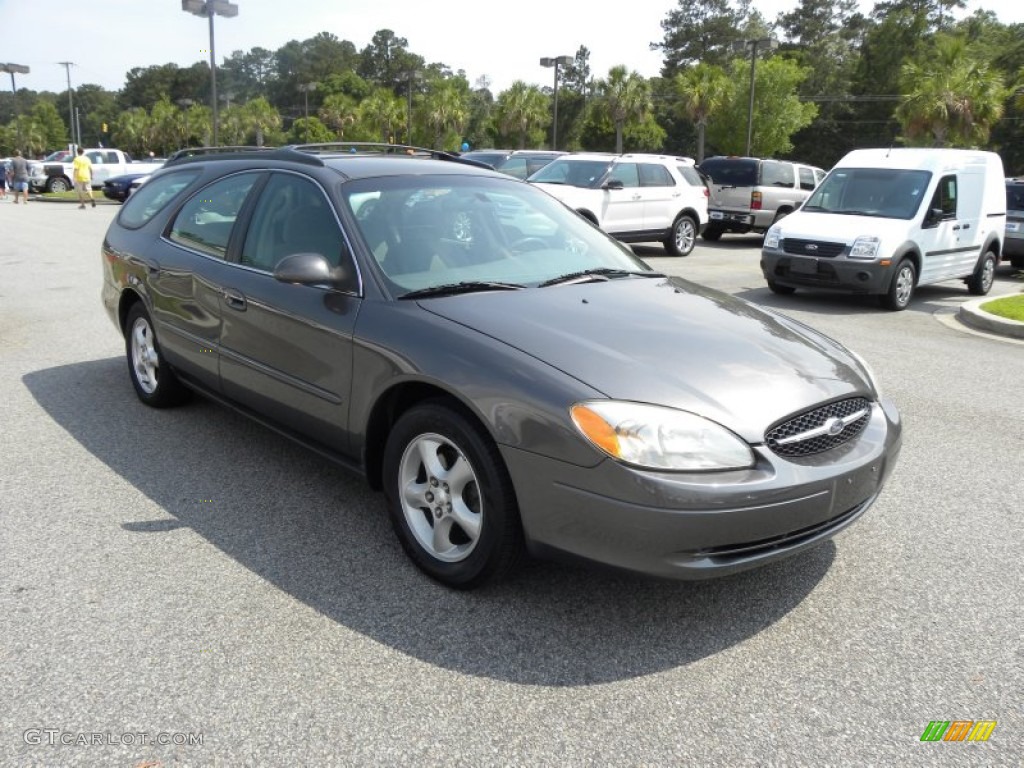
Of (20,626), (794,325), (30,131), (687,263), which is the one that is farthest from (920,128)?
(30,131)

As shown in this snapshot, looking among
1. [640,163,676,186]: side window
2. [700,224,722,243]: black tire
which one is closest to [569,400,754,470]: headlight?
[640,163,676,186]: side window

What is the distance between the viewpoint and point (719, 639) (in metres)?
3.04

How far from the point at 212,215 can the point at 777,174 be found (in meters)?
17.1

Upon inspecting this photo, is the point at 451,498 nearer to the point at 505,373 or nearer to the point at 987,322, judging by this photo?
the point at 505,373

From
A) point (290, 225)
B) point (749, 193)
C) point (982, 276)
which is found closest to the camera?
point (290, 225)

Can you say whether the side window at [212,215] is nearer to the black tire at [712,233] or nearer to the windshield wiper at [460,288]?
the windshield wiper at [460,288]

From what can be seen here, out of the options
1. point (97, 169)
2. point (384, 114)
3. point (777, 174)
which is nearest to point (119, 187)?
point (97, 169)

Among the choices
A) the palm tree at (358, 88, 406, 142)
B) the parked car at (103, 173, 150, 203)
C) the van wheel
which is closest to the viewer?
the van wheel

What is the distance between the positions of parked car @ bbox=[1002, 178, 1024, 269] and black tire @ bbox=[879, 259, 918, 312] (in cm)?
594

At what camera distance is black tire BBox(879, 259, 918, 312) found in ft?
34.6

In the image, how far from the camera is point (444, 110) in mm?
59250

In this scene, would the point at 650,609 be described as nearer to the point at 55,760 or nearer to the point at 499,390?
the point at 499,390

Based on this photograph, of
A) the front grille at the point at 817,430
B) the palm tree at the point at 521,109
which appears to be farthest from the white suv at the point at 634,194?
the palm tree at the point at 521,109

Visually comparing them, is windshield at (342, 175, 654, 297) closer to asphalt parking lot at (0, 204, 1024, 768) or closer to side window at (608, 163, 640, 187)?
asphalt parking lot at (0, 204, 1024, 768)
